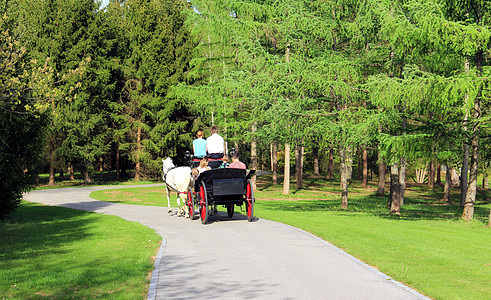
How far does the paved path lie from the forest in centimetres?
551

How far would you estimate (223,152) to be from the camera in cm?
1567

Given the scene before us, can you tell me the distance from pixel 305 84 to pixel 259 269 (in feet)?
51.8

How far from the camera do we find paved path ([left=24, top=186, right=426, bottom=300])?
7504 millimetres

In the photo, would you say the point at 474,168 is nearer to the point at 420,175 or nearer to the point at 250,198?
the point at 250,198

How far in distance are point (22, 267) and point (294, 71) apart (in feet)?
56.0

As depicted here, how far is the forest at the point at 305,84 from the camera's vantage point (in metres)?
17.5

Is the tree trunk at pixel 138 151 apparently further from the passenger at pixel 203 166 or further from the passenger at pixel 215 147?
the passenger at pixel 203 166

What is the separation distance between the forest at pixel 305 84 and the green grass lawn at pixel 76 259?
347 centimetres

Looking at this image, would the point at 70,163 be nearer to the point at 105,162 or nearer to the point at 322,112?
the point at 105,162

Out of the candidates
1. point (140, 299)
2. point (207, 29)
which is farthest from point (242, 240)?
point (207, 29)

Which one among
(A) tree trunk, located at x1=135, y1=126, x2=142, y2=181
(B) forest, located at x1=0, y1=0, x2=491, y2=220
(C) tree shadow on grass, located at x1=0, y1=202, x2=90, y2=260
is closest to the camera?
(C) tree shadow on grass, located at x1=0, y1=202, x2=90, y2=260

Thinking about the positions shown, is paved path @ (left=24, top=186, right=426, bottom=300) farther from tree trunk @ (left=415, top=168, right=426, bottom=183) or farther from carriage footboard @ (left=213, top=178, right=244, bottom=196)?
tree trunk @ (left=415, top=168, right=426, bottom=183)

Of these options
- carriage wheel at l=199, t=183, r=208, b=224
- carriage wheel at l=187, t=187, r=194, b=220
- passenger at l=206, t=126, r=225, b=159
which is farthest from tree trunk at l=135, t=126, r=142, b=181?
carriage wheel at l=199, t=183, r=208, b=224

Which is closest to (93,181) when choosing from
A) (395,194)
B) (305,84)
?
(305,84)
